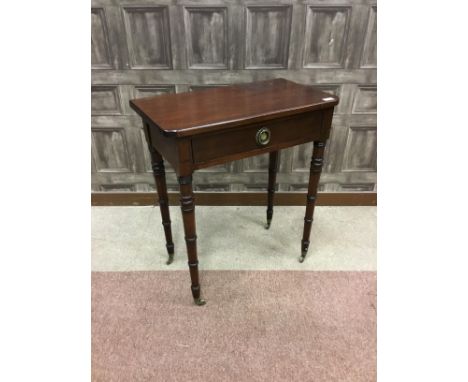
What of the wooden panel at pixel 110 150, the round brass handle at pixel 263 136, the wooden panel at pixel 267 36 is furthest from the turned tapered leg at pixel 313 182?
the wooden panel at pixel 110 150

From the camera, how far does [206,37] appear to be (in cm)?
174

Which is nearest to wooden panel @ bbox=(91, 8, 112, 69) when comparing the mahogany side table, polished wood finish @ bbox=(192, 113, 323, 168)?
the mahogany side table

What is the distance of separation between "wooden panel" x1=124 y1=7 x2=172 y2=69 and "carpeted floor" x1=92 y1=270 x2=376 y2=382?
1.08m

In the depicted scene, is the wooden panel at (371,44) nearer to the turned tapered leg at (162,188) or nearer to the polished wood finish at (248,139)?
the polished wood finish at (248,139)

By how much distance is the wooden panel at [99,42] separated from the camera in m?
1.70

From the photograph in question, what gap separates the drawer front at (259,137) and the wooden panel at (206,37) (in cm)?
67

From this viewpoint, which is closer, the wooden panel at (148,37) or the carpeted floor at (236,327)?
the carpeted floor at (236,327)

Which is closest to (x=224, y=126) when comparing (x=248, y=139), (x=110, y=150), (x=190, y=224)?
(x=248, y=139)

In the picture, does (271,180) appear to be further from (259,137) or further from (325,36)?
(325,36)

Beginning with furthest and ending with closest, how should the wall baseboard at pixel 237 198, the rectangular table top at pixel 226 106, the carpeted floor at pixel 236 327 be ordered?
the wall baseboard at pixel 237 198 < the carpeted floor at pixel 236 327 < the rectangular table top at pixel 226 106

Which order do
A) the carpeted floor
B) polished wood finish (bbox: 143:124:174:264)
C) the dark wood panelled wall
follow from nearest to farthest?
the carpeted floor → polished wood finish (bbox: 143:124:174:264) → the dark wood panelled wall

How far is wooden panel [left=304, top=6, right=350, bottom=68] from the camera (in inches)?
67.2

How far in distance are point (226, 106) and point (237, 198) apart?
0.96m

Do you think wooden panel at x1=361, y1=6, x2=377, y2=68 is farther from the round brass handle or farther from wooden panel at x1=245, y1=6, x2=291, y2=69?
the round brass handle
